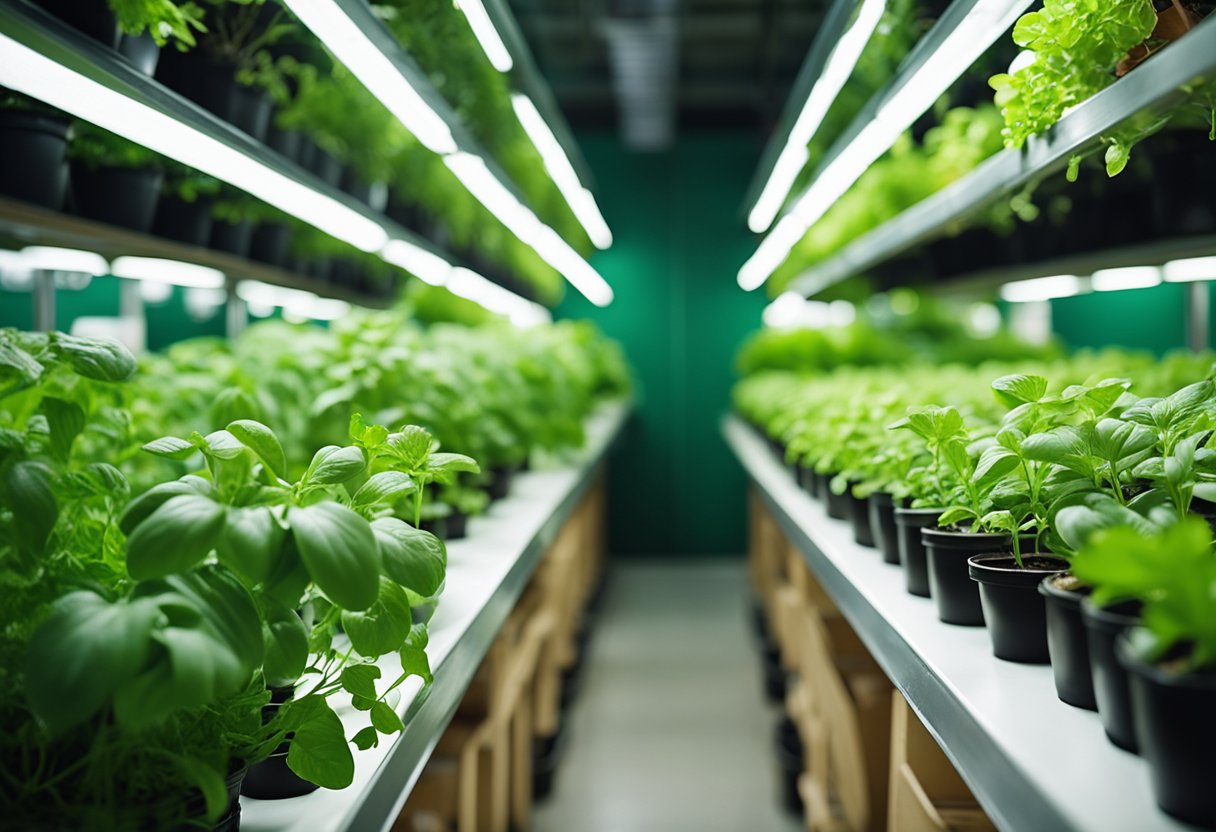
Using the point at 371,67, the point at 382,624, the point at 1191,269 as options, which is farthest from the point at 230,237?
the point at 1191,269

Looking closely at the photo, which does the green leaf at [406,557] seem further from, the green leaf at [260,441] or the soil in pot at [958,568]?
the soil in pot at [958,568]

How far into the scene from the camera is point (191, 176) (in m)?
2.37

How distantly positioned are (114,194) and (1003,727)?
2008mm

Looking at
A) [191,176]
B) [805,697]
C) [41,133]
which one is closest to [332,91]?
[191,176]

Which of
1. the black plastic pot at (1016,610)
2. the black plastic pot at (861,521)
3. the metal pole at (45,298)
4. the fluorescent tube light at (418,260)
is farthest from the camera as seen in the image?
the fluorescent tube light at (418,260)

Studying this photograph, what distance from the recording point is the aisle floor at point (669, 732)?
3.11 meters

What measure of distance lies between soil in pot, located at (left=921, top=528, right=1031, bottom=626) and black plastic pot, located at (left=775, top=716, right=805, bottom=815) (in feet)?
6.09

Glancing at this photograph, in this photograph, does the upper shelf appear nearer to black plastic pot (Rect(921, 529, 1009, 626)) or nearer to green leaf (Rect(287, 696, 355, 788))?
black plastic pot (Rect(921, 529, 1009, 626))

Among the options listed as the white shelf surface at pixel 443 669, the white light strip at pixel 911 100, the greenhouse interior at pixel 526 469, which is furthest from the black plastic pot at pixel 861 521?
the white light strip at pixel 911 100

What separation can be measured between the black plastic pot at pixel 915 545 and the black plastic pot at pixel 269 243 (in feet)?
7.45

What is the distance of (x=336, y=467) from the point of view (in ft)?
3.32

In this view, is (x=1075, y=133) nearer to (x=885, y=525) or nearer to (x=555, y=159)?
(x=885, y=525)

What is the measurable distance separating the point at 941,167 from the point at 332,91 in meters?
2.05

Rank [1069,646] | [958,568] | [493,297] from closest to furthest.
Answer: [1069,646]
[958,568]
[493,297]
